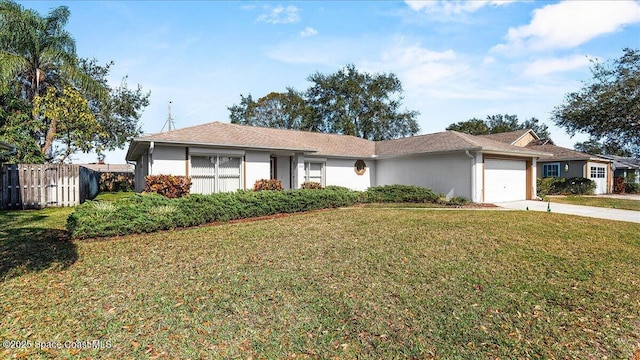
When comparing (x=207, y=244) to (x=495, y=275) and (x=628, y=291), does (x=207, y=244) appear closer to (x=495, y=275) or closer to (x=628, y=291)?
(x=495, y=275)

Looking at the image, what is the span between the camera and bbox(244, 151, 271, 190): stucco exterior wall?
14.2m

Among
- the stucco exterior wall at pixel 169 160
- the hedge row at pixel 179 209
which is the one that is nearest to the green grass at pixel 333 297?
the hedge row at pixel 179 209

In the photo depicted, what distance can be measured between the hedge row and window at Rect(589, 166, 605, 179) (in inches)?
928

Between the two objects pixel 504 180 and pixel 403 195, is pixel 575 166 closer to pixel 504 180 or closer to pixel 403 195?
pixel 504 180

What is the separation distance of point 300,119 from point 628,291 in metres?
38.0

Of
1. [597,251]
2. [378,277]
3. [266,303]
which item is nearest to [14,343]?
[266,303]

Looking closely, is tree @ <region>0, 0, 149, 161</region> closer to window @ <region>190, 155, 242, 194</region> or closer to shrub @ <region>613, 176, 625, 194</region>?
window @ <region>190, 155, 242, 194</region>

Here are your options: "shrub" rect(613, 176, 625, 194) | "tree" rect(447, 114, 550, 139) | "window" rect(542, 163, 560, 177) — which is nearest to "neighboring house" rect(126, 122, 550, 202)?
"window" rect(542, 163, 560, 177)

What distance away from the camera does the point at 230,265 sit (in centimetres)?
591

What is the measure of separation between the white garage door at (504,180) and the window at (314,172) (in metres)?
8.58

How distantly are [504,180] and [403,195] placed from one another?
234 inches

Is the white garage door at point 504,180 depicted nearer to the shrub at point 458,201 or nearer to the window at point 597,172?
the shrub at point 458,201

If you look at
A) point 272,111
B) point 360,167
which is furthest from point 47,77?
point 272,111

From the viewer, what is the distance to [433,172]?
57.1 feet
